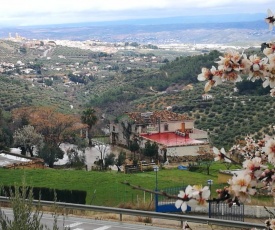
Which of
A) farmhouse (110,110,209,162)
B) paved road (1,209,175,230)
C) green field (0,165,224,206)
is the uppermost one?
paved road (1,209,175,230)

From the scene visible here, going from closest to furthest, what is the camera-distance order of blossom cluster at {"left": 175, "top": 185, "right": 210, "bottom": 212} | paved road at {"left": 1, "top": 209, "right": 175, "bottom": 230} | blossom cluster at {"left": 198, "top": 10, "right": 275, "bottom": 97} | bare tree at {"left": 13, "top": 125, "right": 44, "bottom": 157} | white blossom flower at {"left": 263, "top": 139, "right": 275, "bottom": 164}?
blossom cluster at {"left": 175, "top": 185, "right": 210, "bottom": 212} → white blossom flower at {"left": 263, "top": 139, "right": 275, "bottom": 164} → blossom cluster at {"left": 198, "top": 10, "right": 275, "bottom": 97} → paved road at {"left": 1, "top": 209, "right": 175, "bottom": 230} → bare tree at {"left": 13, "top": 125, "right": 44, "bottom": 157}

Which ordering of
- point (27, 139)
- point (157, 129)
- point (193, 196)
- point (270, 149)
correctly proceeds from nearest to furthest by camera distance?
1. point (193, 196)
2. point (270, 149)
3. point (27, 139)
4. point (157, 129)

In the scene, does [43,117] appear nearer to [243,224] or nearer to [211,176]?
[211,176]

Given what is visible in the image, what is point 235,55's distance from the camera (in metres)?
3.74

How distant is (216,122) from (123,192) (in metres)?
29.8

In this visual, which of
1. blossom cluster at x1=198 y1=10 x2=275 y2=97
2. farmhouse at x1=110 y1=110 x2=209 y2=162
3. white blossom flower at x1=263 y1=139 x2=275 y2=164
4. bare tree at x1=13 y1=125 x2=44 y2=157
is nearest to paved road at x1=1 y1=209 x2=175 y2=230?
blossom cluster at x1=198 y1=10 x2=275 y2=97

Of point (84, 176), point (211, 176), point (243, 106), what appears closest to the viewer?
point (84, 176)

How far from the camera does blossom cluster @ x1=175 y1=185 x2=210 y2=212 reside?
340 cm

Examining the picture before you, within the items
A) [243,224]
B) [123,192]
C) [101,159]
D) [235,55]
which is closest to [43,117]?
[101,159]

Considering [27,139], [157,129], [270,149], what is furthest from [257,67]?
[157,129]

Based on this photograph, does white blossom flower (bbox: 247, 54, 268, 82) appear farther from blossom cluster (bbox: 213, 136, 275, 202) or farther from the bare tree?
the bare tree

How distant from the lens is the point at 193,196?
134 inches

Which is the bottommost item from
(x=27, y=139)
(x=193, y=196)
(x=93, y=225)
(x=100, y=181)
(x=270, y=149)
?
(x=27, y=139)

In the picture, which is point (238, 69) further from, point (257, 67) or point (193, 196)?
point (193, 196)
